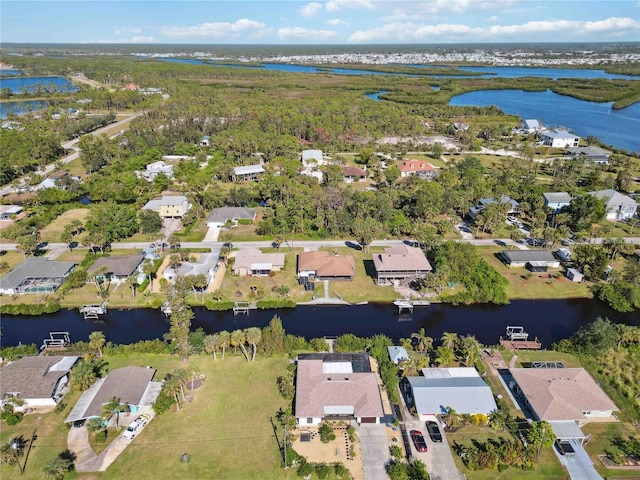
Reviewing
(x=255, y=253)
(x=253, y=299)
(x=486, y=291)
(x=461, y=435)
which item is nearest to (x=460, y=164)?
(x=486, y=291)

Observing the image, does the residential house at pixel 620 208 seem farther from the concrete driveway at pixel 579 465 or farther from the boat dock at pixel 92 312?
the boat dock at pixel 92 312

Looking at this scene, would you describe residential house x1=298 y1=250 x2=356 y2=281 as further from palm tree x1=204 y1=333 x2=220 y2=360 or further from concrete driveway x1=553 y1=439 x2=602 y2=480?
concrete driveway x1=553 y1=439 x2=602 y2=480

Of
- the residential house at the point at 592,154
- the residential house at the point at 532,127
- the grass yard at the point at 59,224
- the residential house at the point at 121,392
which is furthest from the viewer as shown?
the residential house at the point at 532,127

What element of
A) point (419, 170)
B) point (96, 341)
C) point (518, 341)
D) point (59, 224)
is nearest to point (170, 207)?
point (59, 224)

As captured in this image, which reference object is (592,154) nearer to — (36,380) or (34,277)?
(34,277)

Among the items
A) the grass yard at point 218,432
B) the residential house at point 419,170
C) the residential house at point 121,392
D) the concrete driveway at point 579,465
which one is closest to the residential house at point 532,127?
the residential house at point 419,170

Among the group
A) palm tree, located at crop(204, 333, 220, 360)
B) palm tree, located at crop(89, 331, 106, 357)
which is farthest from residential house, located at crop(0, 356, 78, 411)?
palm tree, located at crop(204, 333, 220, 360)

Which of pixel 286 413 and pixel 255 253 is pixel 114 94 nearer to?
pixel 255 253
